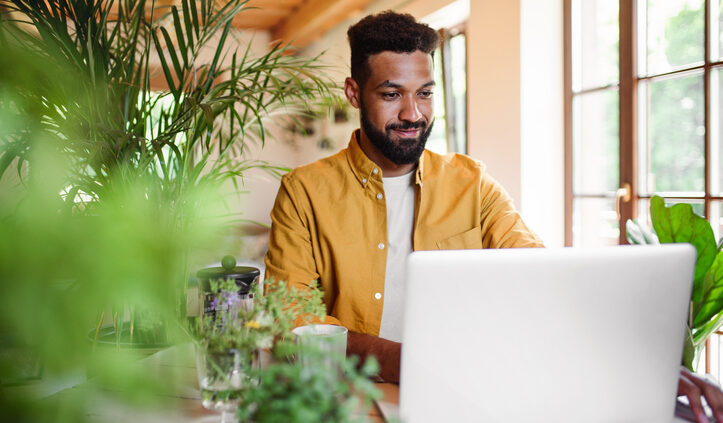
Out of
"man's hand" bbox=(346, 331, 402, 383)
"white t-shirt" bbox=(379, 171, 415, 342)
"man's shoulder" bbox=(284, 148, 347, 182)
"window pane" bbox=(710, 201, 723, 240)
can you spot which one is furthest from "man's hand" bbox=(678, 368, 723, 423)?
"window pane" bbox=(710, 201, 723, 240)

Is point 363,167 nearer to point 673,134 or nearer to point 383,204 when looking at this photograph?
point 383,204

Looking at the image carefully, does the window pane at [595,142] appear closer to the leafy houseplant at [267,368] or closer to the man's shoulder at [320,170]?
the man's shoulder at [320,170]

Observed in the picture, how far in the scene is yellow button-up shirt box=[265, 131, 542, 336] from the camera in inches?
58.1

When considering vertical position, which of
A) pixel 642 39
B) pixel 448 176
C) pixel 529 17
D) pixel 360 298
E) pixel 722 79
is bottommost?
pixel 360 298

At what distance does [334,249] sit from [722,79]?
2.00 metres

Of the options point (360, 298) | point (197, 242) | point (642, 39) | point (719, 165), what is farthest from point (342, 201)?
point (642, 39)

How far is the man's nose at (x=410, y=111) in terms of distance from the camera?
1527 mm

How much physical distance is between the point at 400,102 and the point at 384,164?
199mm

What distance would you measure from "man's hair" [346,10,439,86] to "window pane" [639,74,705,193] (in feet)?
5.10

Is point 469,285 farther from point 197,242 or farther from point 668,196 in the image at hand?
point 668,196

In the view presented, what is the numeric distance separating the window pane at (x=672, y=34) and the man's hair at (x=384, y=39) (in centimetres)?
157

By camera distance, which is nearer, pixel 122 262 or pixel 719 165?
pixel 122 262

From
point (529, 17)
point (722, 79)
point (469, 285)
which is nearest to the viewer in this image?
point (469, 285)

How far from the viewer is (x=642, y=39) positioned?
8.87ft
